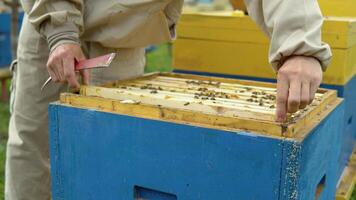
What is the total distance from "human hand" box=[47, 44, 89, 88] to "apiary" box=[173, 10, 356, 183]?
3.19 ft

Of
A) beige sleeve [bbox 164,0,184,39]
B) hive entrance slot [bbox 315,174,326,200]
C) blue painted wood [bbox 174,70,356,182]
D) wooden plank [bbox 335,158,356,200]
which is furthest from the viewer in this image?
blue painted wood [bbox 174,70,356,182]

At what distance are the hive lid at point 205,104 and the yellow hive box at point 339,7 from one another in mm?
931

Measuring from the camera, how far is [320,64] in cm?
116

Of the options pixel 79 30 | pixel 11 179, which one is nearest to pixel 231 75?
pixel 79 30

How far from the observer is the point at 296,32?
1152 millimetres

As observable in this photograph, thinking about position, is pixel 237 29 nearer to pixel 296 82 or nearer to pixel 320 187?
pixel 320 187

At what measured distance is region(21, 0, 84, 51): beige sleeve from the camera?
153 cm

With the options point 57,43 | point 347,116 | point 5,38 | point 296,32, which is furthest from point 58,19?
point 5,38

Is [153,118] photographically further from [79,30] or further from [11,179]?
[11,179]

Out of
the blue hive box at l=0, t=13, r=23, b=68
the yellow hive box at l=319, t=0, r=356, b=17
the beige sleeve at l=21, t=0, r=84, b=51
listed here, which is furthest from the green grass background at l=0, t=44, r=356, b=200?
the beige sleeve at l=21, t=0, r=84, b=51

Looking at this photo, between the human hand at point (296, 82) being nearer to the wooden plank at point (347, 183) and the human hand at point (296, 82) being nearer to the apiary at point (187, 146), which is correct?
the apiary at point (187, 146)

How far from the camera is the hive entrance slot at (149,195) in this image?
1274 mm

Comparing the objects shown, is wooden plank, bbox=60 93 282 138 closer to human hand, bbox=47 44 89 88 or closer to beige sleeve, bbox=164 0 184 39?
human hand, bbox=47 44 89 88

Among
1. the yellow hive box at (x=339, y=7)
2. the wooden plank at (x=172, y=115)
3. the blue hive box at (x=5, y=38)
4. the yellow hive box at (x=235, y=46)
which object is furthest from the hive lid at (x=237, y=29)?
the blue hive box at (x=5, y=38)
